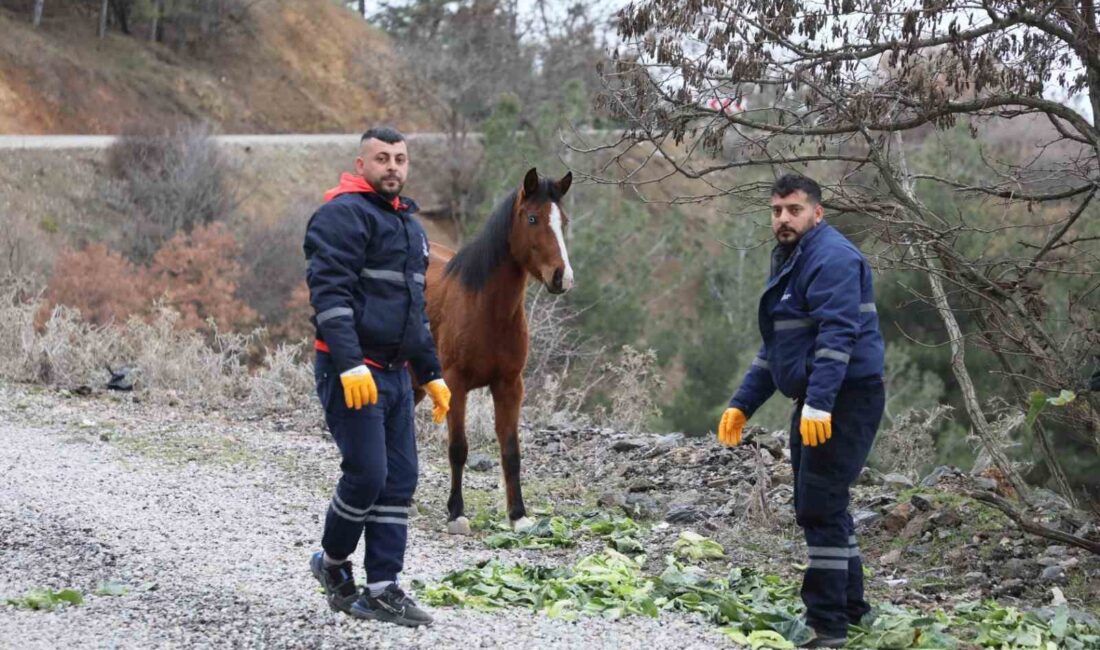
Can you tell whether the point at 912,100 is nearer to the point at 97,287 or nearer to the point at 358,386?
the point at 358,386

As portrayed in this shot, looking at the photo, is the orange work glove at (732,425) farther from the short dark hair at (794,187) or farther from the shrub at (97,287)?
the shrub at (97,287)

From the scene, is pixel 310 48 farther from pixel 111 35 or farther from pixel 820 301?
pixel 820 301

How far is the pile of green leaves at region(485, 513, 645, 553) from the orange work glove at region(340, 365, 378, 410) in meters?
3.13

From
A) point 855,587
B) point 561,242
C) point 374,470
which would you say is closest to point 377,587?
point 374,470

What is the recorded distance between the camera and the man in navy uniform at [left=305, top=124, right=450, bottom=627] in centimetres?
581

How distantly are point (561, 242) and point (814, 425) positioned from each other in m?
3.15

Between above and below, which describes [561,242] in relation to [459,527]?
above

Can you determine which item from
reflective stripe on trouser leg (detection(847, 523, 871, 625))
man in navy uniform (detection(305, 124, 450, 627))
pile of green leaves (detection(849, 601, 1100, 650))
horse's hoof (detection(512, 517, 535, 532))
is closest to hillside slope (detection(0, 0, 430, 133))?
horse's hoof (detection(512, 517, 535, 532))

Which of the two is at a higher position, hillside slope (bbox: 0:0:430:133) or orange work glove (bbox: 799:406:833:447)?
hillside slope (bbox: 0:0:430:133)

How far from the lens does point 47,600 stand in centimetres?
607

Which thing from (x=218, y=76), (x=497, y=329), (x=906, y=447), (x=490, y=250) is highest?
(x=218, y=76)

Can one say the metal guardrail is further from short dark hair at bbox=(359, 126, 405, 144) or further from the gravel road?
short dark hair at bbox=(359, 126, 405, 144)

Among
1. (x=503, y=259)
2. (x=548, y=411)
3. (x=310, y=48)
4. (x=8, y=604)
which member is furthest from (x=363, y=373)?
(x=310, y=48)

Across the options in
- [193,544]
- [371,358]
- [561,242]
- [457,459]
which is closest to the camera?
[371,358]
